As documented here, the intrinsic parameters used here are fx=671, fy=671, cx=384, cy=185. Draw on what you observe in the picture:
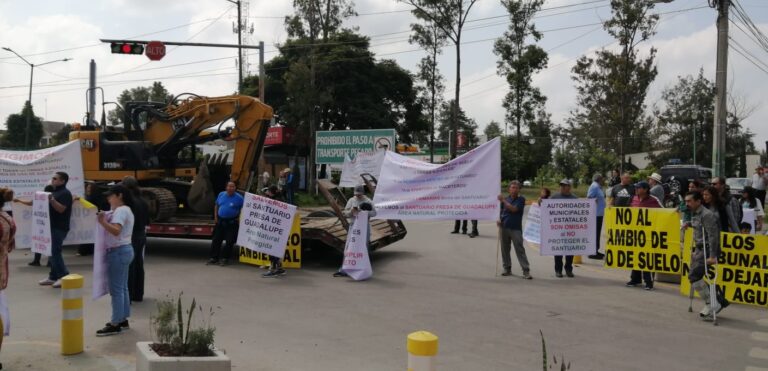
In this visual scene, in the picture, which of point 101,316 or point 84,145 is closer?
point 101,316

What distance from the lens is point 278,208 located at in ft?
39.9

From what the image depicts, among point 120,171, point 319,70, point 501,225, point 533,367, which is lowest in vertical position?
point 533,367

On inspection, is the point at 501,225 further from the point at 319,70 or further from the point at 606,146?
the point at 606,146

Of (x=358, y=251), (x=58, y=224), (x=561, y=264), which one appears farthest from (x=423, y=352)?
(x=58, y=224)

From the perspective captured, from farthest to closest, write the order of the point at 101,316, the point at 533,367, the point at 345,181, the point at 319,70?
the point at 319,70 → the point at 345,181 → the point at 101,316 → the point at 533,367

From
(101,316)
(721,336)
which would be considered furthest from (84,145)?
(721,336)

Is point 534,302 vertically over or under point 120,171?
under

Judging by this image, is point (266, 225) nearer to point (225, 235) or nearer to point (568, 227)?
point (225, 235)

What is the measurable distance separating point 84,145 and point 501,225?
9.63m

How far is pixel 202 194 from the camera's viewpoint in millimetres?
15062

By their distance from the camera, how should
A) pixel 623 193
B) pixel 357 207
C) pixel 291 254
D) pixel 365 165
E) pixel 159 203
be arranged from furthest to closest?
1. pixel 365 165
2. pixel 159 203
3. pixel 623 193
4. pixel 291 254
5. pixel 357 207

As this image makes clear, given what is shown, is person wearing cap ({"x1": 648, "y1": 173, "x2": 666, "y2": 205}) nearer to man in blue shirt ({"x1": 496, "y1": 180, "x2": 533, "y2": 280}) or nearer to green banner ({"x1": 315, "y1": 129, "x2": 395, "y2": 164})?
man in blue shirt ({"x1": 496, "y1": 180, "x2": 533, "y2": 280})

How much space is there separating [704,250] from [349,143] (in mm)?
22507

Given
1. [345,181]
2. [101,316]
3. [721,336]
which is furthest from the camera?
[345,181]
